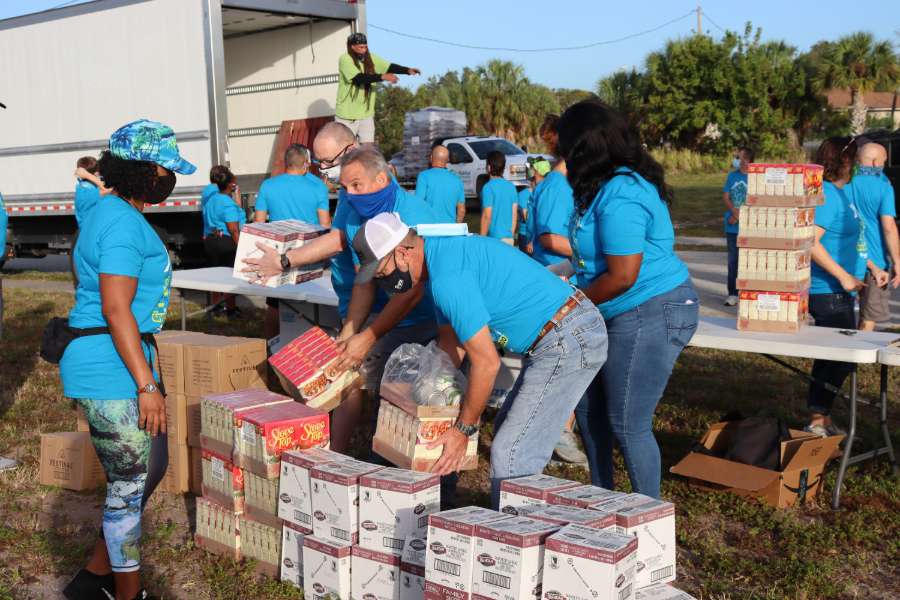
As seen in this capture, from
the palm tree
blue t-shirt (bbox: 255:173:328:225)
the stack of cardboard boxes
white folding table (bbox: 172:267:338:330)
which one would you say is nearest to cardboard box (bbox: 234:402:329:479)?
white folding table (bbox: 172:267:338:330)

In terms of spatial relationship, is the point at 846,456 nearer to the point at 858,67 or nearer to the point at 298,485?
the point at 298,485

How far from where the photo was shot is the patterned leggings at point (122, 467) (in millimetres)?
3322

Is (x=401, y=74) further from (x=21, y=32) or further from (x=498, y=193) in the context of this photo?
(x=21, y=32)

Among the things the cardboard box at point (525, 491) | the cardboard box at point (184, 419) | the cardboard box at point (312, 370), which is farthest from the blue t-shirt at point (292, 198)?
the cardboard box at point (525, 491)

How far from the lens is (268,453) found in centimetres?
397

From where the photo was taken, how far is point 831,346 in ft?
15.2

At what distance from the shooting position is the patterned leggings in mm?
3322

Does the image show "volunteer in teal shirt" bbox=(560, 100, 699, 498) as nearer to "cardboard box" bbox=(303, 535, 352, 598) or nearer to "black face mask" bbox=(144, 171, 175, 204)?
"cardboard box" bbox=(303, 535, 352, 598)

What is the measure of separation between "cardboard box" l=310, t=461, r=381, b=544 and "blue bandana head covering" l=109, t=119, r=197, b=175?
1.31 meters

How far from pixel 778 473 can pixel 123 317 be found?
3.35 meters

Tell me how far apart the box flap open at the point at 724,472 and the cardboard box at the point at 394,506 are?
206 centimetres

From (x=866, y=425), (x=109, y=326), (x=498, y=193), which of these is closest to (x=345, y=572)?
(x=109, y=326)

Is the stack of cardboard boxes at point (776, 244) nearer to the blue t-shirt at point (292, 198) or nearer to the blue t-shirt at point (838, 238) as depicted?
the blue t-shirt at point (838, 238)

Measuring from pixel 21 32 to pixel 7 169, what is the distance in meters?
2.04
